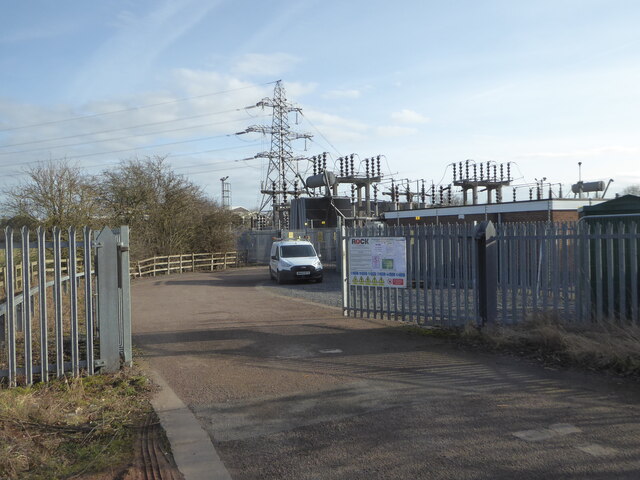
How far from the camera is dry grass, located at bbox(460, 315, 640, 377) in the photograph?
7.25 meters

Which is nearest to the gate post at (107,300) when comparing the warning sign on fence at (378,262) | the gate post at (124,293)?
the gate post at (124,293)

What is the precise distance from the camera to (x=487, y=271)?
32.0ft

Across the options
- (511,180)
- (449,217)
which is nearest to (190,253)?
(449,217)

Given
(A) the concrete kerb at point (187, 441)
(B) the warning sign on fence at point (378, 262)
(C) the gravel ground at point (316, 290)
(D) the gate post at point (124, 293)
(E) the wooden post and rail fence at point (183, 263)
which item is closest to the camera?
(A) the concrete kerb at point (187, 441)

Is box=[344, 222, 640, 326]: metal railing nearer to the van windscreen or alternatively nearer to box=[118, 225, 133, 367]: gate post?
box=[118, 225, 133, 367]: gate post

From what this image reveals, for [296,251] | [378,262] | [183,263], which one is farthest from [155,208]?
[378,262]

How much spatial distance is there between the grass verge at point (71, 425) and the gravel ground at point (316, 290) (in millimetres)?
8853

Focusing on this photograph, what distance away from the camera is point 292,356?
866 cm

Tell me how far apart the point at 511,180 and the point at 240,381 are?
64375 mm

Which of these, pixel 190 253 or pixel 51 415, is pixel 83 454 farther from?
pixel 190 253

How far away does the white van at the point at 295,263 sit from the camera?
75.4 feet

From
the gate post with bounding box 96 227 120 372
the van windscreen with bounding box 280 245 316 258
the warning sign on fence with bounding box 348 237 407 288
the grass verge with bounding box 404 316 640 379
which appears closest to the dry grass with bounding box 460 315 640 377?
the grass verge with bounding box 404 316 640 379

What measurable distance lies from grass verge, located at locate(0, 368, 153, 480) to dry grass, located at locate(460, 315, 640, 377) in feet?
17.4

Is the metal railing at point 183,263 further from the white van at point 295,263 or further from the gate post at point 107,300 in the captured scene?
the gate post at point 107,300
